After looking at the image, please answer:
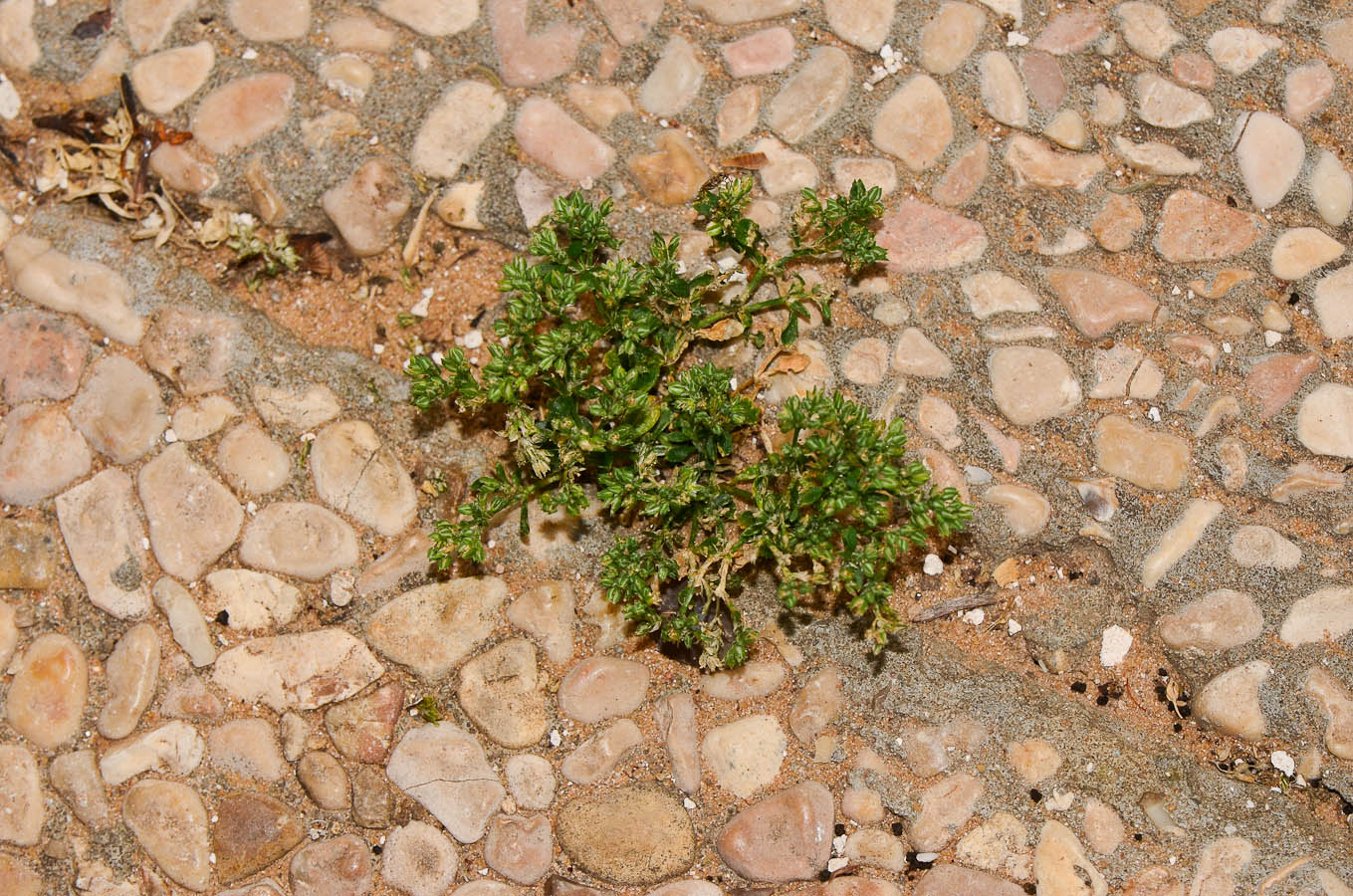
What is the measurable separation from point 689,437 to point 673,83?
1218 mm

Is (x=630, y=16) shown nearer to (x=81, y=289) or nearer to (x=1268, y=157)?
(x=81, y=289)

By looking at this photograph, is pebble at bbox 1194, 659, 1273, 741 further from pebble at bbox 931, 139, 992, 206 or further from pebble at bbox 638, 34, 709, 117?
pebble at bbox 638, 34, 709, 117

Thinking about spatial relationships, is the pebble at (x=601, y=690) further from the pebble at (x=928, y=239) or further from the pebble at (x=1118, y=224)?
the pebble at (x=1118, y=224)

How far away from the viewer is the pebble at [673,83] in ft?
11.8

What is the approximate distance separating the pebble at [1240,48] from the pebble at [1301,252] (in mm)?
554

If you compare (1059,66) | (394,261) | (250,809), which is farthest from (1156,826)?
(394,261)

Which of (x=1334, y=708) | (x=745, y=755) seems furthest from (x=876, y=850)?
Answer: (x=1334, y=708)

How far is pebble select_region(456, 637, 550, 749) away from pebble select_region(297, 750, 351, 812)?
407mm

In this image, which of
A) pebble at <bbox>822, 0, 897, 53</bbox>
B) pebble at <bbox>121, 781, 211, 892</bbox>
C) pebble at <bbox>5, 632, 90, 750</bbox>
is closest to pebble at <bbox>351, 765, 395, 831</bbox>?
pebble at <bbox>121, 781, 211, 892</bbox>

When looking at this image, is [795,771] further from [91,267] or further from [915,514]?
[91,267]

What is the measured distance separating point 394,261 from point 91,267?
0.95 m

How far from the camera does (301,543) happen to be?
11.1 ft

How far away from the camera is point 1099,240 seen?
350 centimetres

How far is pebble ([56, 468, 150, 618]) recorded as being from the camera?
3404mm
